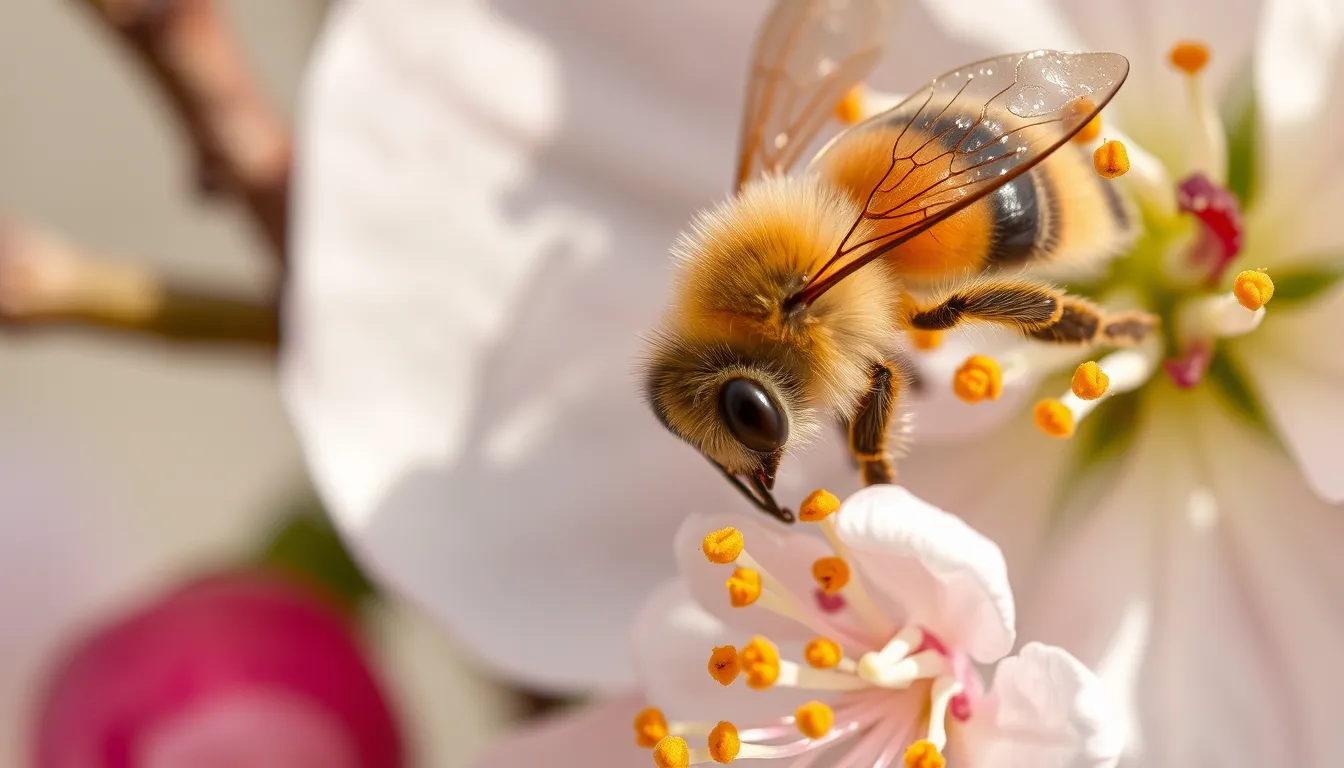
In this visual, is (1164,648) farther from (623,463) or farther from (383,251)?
(383,251)

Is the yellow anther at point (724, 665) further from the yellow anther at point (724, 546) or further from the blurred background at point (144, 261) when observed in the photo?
the blurred background at point (144, 261)

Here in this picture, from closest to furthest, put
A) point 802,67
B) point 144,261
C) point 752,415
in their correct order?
point 752,415 → point 802,67 → point 144,261

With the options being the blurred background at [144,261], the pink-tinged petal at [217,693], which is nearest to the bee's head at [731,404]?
the pink-tinged petal at [217,693]

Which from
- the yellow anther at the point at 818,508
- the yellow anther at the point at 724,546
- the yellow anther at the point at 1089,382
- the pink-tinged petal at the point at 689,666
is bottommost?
the pink-tinged petal at the point at 689,666

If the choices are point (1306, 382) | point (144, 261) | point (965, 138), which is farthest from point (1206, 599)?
point (144, 261)

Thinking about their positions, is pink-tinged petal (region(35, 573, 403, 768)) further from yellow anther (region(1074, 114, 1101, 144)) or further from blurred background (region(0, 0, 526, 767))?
blurred background (region(0, 0, 526, 767))

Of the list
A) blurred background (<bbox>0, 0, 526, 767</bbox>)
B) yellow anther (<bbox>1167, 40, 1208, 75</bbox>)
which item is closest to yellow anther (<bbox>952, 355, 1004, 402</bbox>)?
yellow anther (<bbox>1167, 40, 1208, 75</bbox>)

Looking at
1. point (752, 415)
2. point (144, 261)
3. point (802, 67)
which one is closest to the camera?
point (752, 415)

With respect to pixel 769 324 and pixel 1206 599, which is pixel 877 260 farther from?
pixel 1206 599
